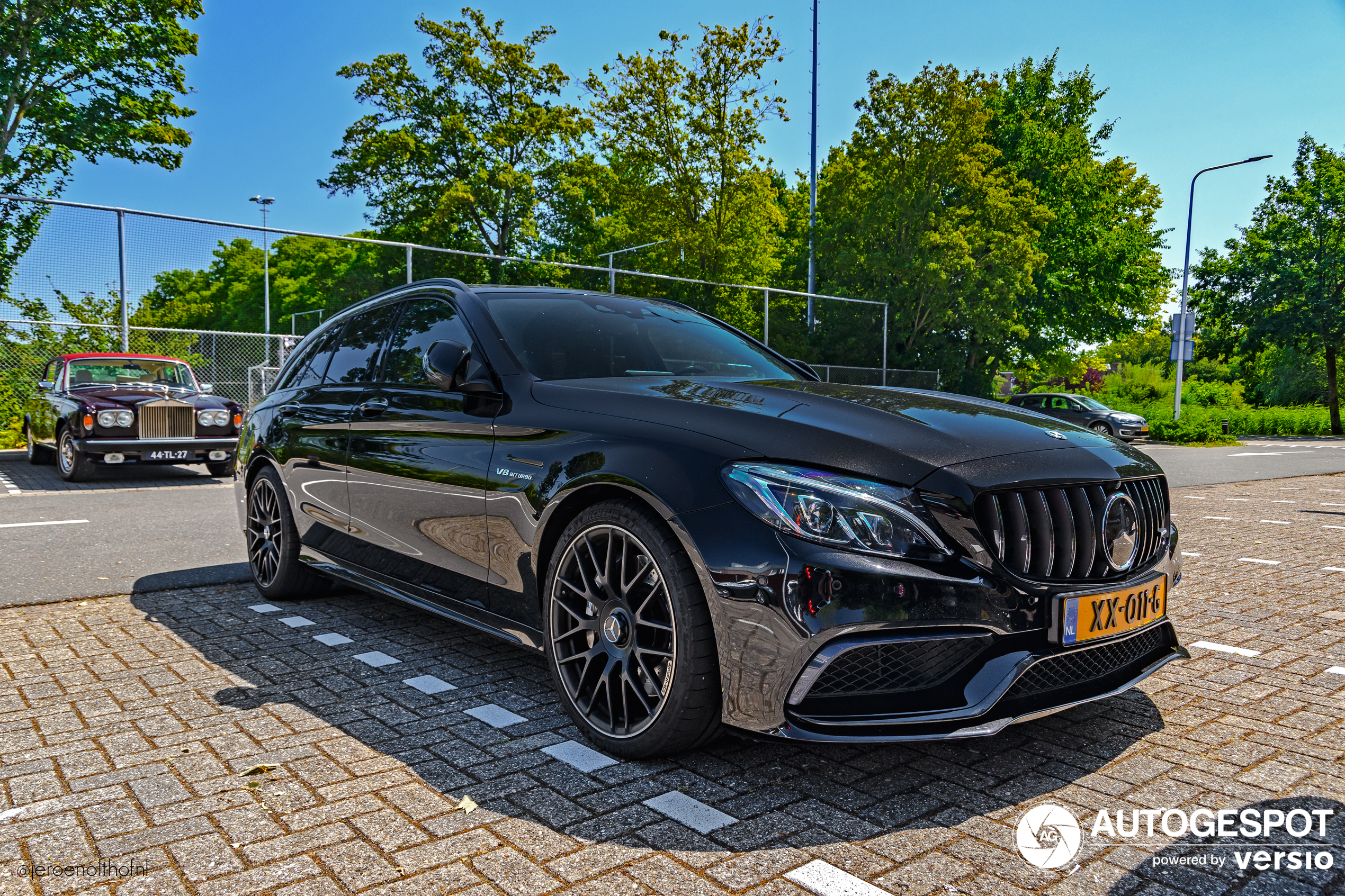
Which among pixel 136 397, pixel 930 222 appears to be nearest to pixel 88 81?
pixel 136 397

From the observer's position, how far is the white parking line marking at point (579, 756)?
286cm

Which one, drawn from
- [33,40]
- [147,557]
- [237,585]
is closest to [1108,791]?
[237,585]

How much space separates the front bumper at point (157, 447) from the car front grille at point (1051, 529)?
424 inches

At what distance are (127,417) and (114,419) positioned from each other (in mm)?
135

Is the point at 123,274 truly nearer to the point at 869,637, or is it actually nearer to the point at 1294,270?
the point at 869,637

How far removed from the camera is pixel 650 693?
2795 millimetres

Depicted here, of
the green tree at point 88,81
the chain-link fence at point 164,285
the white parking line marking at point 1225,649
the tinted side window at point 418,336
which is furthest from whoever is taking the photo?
the green tree at point 88,81

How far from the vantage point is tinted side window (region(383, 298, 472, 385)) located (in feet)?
13.0

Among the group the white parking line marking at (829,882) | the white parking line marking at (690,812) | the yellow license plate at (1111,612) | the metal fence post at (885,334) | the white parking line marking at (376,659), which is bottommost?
the white parking line marking at (376,659)

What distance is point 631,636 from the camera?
9.36ft

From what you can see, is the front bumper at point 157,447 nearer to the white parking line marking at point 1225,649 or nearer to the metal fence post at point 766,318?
the white parking line marking at point 1225,649

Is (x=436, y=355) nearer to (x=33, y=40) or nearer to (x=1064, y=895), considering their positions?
(x=1064, y=895)

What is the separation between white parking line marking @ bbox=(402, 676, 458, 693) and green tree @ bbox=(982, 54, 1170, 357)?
108ft

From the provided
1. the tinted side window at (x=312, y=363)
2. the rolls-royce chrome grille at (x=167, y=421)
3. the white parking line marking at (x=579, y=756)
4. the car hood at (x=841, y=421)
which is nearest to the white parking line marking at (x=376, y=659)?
the white parking line marking at (x=579, y=756)
